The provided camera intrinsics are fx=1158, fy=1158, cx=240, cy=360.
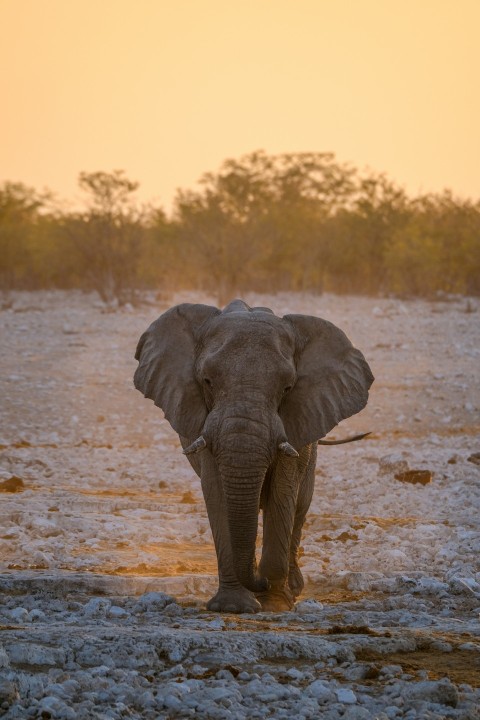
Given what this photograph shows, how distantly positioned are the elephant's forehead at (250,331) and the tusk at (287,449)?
0.59 m

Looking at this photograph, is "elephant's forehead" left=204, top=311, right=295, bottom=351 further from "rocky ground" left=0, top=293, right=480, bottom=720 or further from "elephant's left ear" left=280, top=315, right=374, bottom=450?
"rocky ground" left=0, top=293, right=480, bottom=720

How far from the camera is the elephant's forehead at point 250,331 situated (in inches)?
255

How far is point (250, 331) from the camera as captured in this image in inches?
257

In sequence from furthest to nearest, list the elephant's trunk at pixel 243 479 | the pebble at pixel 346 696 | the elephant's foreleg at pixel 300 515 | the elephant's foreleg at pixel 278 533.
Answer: the elephant's foreleg at pixel 300 515 < the elephant's foreleg at pixel 278 533 < the elephant's trunk at pixel 243 479 < the pebble at pixel 346 696

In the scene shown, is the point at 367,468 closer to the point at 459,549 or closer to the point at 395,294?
the point at 459,549

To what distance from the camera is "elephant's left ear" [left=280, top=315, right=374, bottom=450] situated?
265 inches

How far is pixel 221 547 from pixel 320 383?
1165mm

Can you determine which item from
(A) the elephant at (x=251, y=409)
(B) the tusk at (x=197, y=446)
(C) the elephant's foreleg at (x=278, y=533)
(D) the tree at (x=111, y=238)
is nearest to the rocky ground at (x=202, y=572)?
(C) the elephant's foreleg at (x=278, y=533)

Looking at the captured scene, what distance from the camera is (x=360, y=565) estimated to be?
788 centimetres

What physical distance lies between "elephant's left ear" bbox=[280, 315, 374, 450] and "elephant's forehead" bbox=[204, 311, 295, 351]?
209mm

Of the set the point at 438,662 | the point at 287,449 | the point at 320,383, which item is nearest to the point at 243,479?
the point at 287,449

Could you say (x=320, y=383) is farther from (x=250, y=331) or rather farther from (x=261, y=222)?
(x=261, y=222)

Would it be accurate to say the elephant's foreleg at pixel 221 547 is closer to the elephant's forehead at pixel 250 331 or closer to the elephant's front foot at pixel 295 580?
the elephant's forehead at pixel 250 331

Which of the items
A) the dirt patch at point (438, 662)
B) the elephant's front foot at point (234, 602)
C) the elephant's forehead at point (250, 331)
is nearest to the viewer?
the dirt patch at point (438, 662)
